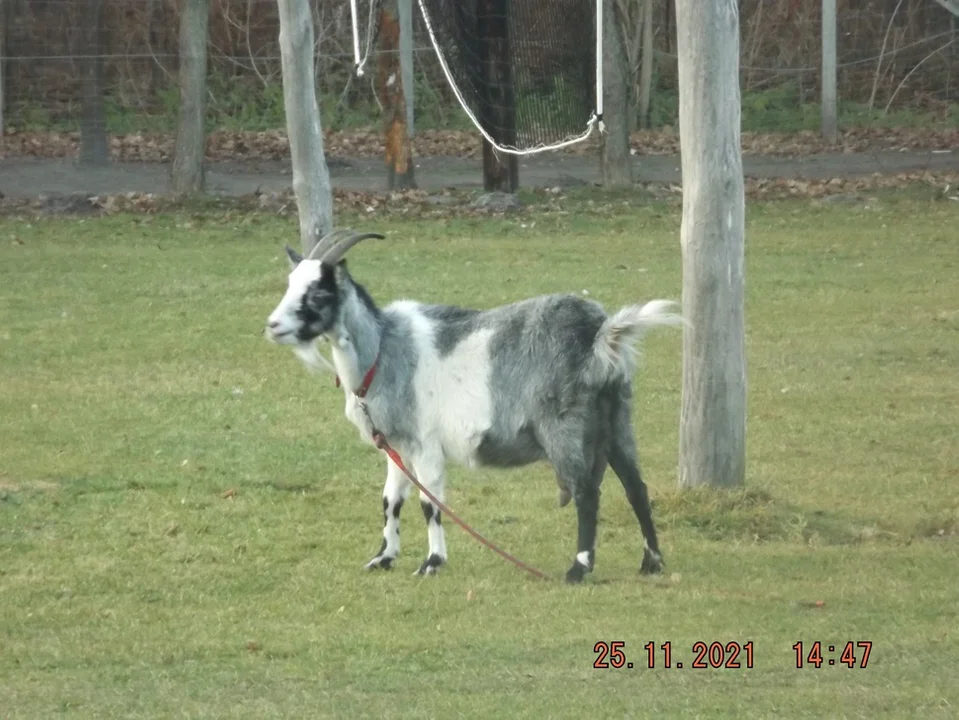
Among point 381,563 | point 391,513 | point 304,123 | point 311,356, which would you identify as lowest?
point 381,563

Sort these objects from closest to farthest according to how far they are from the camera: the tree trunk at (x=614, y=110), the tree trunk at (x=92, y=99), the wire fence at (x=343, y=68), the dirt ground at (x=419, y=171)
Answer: the tree trunk at (x=614, y=110), the dirt ground at (x=419, y=171), the tree trunk at (x=92, y=99), the wire fence at (x=343, y=68)

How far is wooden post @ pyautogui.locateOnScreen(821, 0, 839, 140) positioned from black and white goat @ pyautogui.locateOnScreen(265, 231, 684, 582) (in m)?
19.8

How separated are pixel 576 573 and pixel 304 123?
7370 millimetres

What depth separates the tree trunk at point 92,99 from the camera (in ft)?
77.4

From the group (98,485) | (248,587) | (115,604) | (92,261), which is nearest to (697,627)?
(248,587)

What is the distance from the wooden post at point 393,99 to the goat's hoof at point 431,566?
13786mm

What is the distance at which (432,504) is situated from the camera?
25.1 ft

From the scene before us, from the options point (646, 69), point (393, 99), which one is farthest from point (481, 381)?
point (646, 69)

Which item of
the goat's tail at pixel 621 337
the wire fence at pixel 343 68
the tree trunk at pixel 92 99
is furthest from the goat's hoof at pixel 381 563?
the wire fence at pixel 343 68

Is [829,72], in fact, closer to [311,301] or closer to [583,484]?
[583,484]

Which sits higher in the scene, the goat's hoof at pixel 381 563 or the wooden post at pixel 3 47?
the wooden post at pixel 3 47

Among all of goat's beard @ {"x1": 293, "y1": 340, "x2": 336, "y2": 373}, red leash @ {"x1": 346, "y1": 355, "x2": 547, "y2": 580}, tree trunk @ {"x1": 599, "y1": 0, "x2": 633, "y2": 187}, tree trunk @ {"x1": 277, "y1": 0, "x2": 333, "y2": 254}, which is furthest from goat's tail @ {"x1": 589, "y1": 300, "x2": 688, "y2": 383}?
tree trunk @ {"x1": 599, "y1": 0, "x2": 633, "y2": 187}

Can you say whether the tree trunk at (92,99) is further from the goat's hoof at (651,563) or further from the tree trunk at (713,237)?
the goat's hoof at (651,563)
